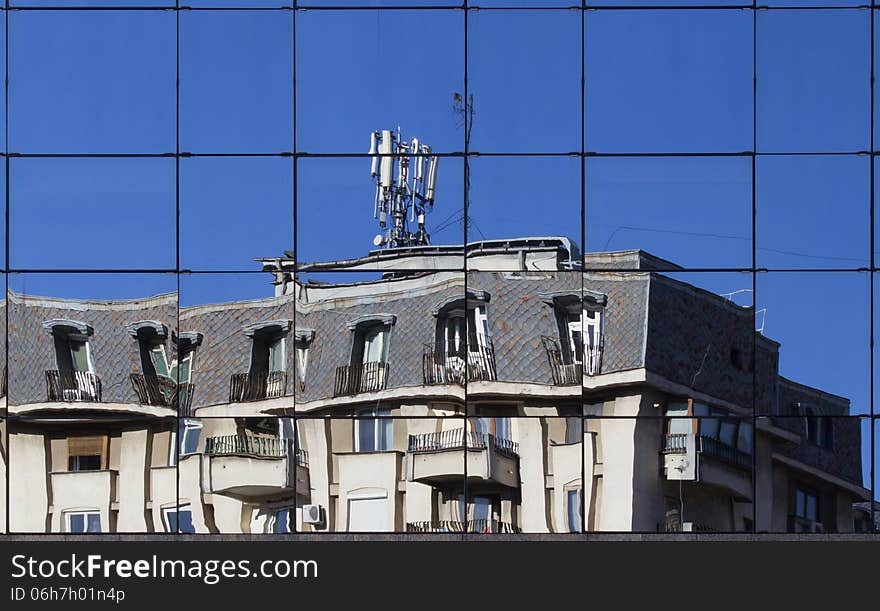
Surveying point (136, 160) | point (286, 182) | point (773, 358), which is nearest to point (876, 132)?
point (773, 358)

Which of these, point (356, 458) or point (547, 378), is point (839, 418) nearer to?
point (547, 378)

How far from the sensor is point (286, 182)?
23516mm

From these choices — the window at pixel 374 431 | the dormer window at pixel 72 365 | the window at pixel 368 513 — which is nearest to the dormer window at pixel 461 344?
the window at pixel 374 431

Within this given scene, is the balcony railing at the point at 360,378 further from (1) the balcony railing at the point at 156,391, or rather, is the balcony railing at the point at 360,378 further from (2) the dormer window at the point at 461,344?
(1) the balcony railing at the point at 156,391

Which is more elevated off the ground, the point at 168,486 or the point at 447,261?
the point at 447,261

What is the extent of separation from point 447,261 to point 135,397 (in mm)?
4411

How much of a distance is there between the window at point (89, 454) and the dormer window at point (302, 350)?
264cm

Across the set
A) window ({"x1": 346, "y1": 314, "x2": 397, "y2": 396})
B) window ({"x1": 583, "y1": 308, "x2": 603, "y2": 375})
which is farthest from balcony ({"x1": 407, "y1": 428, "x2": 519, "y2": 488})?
window ({"x1": 583, "y1": 308, "x2": 603, "y2": 375})

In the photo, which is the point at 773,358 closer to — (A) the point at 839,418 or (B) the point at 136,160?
(A) the point at 839,418

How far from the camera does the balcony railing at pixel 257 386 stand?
23.3 meters

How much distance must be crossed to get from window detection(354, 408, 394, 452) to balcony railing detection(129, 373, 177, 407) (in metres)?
2.42

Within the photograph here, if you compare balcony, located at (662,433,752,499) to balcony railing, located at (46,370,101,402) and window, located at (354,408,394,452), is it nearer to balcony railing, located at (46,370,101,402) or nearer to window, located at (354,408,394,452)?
window, located at (354,408,394,452)

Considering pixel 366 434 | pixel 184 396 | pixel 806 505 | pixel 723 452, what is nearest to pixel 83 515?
pixel 184 396
